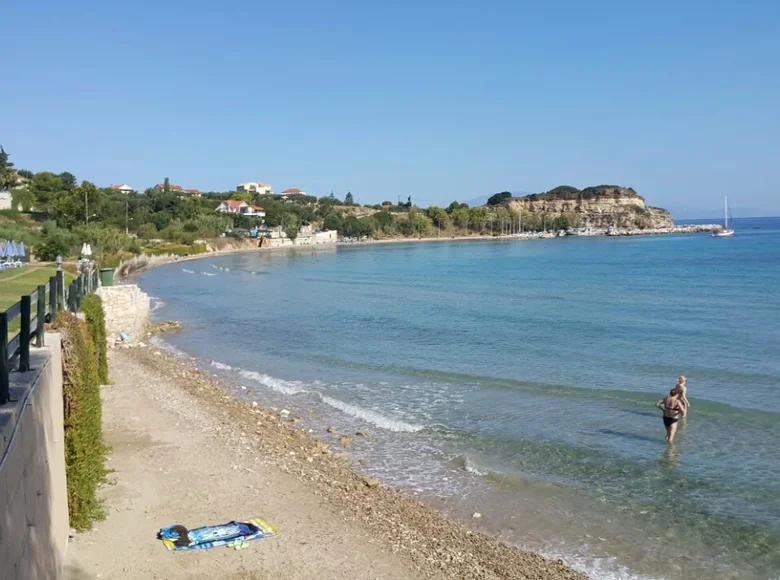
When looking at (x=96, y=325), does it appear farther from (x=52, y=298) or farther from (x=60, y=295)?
Result: (x=52, y=298)

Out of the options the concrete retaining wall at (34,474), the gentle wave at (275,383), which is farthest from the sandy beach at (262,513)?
the gentle wave at (275,383)

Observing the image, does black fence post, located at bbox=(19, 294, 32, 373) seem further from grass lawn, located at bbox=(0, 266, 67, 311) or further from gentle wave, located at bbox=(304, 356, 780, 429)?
gentle wave, located at bbox=(304, 356, 780, 429)

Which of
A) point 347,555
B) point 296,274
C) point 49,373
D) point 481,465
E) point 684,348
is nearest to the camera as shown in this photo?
point 49,373

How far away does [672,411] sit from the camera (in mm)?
15516

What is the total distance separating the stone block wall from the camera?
2612 centimetres

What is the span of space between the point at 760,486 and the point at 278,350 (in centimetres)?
1963

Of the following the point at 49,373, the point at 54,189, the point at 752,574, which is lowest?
the point at 752,574

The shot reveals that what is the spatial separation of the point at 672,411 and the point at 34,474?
1329 cm

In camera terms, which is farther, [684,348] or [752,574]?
[684,348]

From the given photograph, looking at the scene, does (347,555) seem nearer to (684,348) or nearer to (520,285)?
(684,348)

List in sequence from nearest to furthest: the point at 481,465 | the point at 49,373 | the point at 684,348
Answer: the point at 49,373 → the point at 481,465 → the point at 684,348

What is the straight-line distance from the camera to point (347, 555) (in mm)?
9734

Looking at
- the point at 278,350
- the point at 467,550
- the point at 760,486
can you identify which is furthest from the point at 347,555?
the point at 278,350

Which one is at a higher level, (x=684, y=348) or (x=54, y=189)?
(x=54, y=189)
